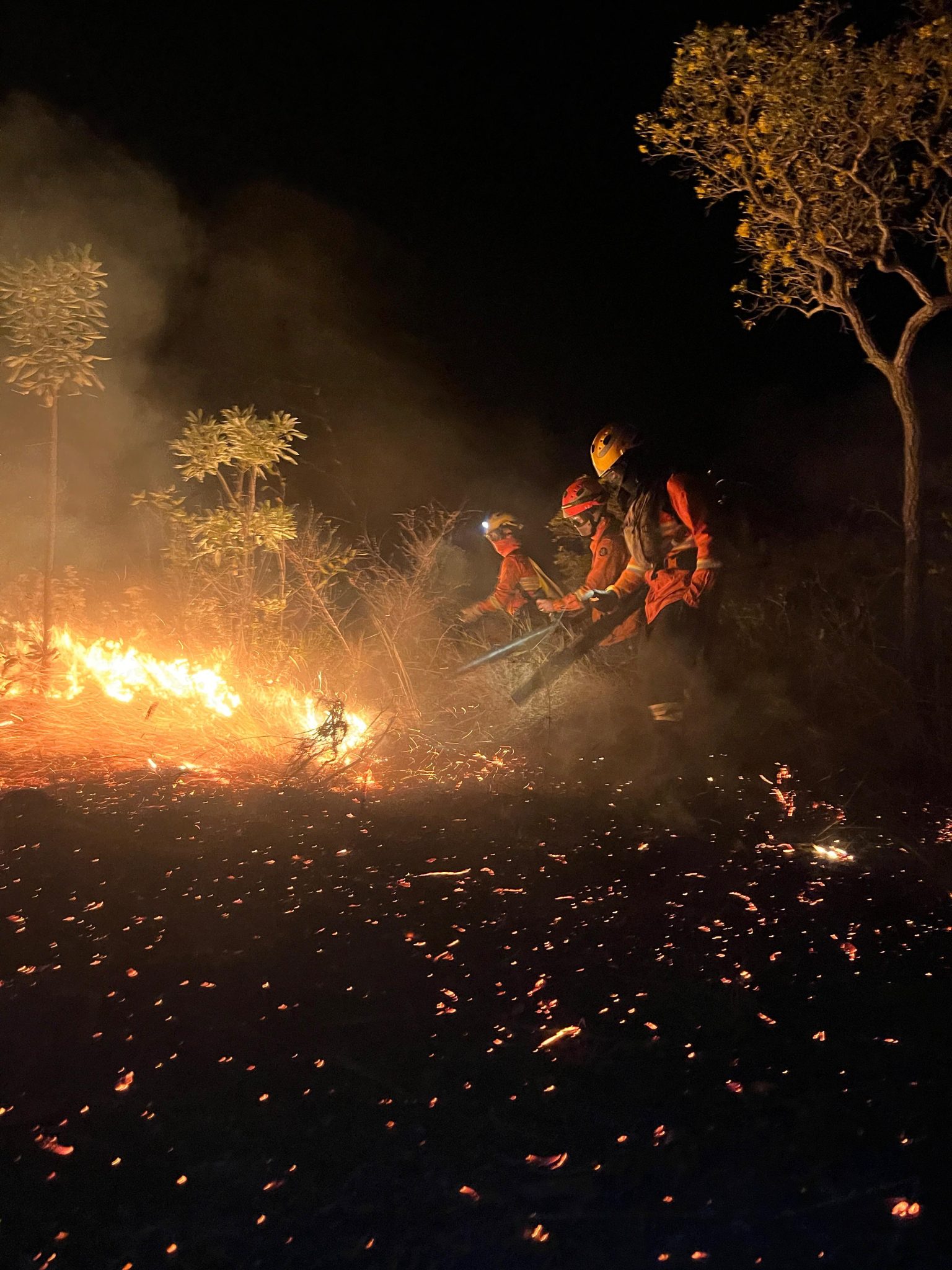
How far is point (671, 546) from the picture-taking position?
6215mm

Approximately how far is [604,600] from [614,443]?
1.07 meters

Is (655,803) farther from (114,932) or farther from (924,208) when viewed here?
(924,208)

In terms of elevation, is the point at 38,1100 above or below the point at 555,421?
below

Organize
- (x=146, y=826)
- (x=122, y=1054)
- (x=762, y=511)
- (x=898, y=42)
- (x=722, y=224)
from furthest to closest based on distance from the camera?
(x=722, y=224), (x=762, y=511), (x=898, y=42), (x=146, y=826), (x=122, y=1054)

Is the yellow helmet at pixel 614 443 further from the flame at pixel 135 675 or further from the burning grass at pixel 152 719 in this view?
the flame at pixel 135 675

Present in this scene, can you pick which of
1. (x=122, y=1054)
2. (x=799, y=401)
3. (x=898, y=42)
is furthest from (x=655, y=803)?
(x=799, y=401)

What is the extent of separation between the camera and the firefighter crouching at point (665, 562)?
5.99 meters

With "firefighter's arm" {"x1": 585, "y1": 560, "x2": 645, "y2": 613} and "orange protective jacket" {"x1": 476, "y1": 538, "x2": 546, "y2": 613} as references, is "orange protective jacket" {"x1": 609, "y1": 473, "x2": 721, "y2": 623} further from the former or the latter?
"orange protective jacket" {"x1": 476, "y1": 538, "x2": 546, "y2": 613}

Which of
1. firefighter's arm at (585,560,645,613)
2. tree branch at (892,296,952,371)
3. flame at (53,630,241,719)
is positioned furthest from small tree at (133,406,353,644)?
tree branch at (892,296,952,371)

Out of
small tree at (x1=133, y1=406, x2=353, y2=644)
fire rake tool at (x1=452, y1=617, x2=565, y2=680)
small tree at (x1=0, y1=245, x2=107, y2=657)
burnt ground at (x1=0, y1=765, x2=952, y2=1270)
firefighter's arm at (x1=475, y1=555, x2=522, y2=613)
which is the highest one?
small tree at (x1=0, y1=245, x2=107, y2=657)

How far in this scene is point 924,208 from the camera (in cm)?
611

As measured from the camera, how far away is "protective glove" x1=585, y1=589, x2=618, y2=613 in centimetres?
640

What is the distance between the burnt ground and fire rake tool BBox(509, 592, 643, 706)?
183 cm

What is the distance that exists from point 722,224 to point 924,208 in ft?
24.4
